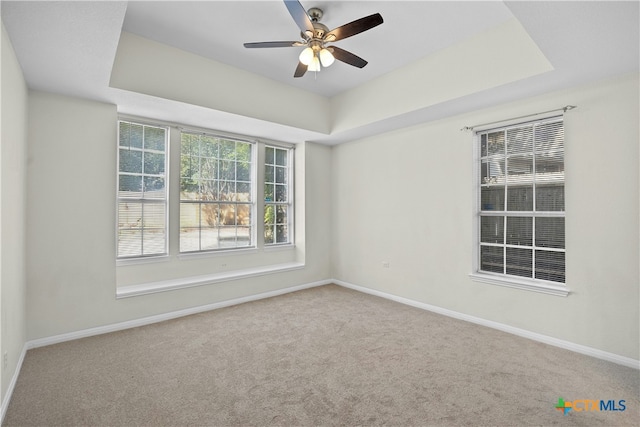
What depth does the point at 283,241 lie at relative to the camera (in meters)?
5.48

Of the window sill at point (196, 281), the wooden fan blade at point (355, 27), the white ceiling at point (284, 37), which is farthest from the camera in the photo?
the window sill at point (196, 281)

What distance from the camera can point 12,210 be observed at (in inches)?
93.4

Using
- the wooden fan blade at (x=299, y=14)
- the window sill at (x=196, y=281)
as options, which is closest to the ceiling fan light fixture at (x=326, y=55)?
the wooden fan blade at (x=299, y=14)

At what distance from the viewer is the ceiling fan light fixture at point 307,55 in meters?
2.73

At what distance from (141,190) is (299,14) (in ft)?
9.67

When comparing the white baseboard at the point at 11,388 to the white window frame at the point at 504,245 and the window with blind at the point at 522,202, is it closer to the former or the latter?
the white window frame at the point at 504,245

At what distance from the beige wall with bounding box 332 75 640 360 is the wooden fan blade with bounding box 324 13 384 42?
203cm

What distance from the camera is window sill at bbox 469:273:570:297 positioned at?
3078 millimetres

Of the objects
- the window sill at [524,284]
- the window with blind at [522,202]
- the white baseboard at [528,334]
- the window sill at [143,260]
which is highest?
the window with blind at [522,202]

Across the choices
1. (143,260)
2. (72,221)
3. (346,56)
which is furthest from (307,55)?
(143,260)

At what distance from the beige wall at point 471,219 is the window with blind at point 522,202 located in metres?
0.13

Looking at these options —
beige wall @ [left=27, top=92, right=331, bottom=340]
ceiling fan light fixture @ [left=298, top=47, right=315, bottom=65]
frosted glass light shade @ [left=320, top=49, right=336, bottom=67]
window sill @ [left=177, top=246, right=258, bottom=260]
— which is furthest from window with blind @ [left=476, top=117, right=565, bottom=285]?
beige wall @ [left=27, top=92, right=331, bottom=340]

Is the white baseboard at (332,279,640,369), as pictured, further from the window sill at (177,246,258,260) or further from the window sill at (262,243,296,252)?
the window sill at (177,246,258,260)

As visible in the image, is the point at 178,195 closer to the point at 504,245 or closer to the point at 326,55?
the point at 326,55
